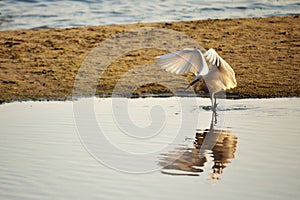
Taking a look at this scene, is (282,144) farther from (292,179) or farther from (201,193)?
(201,193)

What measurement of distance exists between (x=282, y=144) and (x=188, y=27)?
887 cm

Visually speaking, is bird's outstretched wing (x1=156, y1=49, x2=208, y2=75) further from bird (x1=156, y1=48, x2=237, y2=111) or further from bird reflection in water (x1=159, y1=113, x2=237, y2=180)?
bird reflection in water (x1=159, y1=113, x2=237, y2=180)

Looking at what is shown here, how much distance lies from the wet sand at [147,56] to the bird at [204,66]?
0.99 m

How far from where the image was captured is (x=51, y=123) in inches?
365

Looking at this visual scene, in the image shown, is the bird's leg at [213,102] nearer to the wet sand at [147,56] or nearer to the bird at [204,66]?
the bird at [204,66]

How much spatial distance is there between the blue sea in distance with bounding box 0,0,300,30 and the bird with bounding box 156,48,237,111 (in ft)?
28.4

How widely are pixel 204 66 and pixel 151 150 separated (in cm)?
283

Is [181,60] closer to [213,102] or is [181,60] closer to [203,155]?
[213,102]

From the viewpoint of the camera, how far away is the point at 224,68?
10.4 m

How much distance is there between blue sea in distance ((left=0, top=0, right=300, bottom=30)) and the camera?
19469 millimetres

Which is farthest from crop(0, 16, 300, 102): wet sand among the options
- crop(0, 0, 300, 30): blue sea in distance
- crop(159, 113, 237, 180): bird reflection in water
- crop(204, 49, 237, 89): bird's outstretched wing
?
crop(159, 113, 237, 180): bird reflection in water

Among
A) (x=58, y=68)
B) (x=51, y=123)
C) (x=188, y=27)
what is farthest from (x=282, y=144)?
(x=188, y=27)

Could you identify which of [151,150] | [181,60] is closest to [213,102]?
[181,60]

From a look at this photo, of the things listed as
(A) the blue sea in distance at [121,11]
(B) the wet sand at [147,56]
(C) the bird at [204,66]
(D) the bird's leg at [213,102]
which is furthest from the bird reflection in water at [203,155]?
(A) the blue sea in distance at [121,11]
